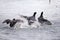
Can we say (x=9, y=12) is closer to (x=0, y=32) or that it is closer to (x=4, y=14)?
(x=4, y=14)

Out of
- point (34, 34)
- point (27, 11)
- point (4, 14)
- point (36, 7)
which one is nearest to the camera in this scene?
point (34, 34)

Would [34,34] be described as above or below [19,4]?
below

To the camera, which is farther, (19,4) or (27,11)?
(19,4)

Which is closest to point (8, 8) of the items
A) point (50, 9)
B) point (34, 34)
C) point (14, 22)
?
point (50, 9)

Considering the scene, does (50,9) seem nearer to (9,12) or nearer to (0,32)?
(9,12)

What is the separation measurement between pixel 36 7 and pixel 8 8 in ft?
5.03

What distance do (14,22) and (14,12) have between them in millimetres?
2526

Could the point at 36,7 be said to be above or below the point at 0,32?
above

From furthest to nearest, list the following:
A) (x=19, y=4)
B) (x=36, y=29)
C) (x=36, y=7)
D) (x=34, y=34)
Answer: (x=19, y=4) < (x=36, y=7) < (x=36, y=29) < (x=34, y=34)

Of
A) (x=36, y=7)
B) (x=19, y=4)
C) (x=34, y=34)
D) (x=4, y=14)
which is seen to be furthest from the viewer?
(x=19, y=4)

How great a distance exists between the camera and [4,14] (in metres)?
8.88

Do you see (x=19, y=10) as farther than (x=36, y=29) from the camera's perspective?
Yes

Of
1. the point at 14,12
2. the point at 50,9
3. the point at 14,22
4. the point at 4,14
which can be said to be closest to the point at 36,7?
the point at 50,9

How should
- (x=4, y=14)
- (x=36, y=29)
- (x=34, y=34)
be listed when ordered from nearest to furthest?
(x=34, y=34) → (x=36, y=29) → (x=4, y=14)
